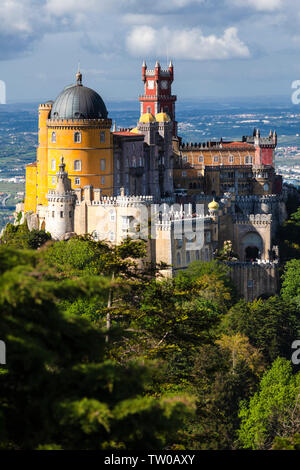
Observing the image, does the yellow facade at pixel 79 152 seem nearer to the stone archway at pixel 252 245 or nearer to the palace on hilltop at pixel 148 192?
the palace on hilltop at pixel 148 192

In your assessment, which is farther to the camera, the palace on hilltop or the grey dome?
the grey dome

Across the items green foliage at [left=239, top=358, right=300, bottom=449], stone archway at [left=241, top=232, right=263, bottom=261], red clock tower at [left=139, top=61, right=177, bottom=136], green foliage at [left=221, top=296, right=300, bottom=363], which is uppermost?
red clock tower at [left=139, top=61, right=177, bottom=136]

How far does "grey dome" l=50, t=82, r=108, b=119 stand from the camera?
254 ft

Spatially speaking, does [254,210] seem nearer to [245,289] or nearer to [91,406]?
[245,289]

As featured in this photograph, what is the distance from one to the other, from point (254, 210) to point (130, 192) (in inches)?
521

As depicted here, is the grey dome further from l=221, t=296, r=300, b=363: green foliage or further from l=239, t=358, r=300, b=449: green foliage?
l=239, t=358, r=300, b=449: green foliage

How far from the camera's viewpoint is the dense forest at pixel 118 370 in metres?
21.7

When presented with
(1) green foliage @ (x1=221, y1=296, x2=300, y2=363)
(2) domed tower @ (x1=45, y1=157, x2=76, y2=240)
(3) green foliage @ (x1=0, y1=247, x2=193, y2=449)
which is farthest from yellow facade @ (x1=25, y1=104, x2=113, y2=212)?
(3) green foliage @ (x1=0, y1=247, x2=193, y2=449)

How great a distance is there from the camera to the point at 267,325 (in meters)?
65.9

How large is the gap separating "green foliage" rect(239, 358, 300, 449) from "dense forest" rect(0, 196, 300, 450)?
2.9 inches

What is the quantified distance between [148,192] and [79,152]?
910 cm

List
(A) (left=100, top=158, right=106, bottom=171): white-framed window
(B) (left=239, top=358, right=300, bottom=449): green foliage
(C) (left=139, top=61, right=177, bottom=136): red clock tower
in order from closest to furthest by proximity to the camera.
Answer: (B) (left=239, top=358, right=300, bottom=449): green foliage, (A) (left=100, top=158, right=106, bottom=171): white-framed window, (C) (left=139, top=61, right=177, bottom=136): red clock tower

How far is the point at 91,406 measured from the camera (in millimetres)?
21375
